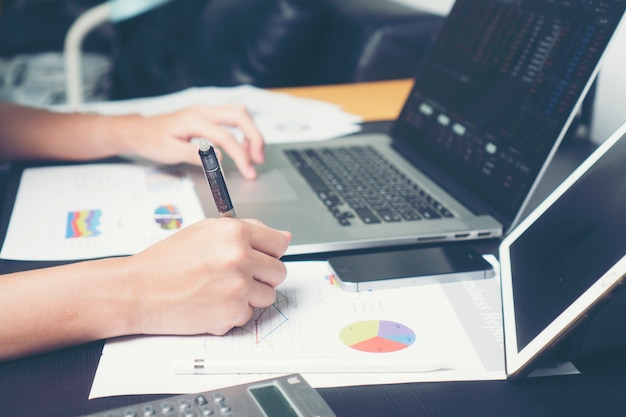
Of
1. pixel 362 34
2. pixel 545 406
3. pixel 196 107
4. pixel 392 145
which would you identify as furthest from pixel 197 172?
pixel 362 34

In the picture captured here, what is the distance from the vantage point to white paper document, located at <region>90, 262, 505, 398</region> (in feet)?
1.82

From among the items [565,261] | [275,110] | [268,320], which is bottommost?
[275,110]

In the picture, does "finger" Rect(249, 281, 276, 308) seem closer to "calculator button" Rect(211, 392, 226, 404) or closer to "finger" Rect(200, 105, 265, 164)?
"calculator button" Rect(211, 392, 226, 404)

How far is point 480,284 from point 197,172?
0.47m

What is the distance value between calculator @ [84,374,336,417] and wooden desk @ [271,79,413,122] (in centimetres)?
80

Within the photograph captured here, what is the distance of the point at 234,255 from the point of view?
1.95 ft

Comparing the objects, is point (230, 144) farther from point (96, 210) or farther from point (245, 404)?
point (245, 404)

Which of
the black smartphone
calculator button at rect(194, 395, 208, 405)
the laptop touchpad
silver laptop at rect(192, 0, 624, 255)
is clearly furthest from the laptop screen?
calculator button at rect(194, 395, 208, 405)

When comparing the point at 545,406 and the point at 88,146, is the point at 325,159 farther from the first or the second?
the point at 545,406

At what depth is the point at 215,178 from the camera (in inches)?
25.9

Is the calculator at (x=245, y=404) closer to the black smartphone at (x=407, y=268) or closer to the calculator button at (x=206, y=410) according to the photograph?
the calculator button at (x=206, y=410)

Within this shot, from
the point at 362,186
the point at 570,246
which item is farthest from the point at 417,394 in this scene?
the point at 362,186

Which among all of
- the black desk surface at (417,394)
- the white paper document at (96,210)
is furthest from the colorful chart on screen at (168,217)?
the black desk surface at (417,394)

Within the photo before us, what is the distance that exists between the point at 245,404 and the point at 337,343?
12 cm
